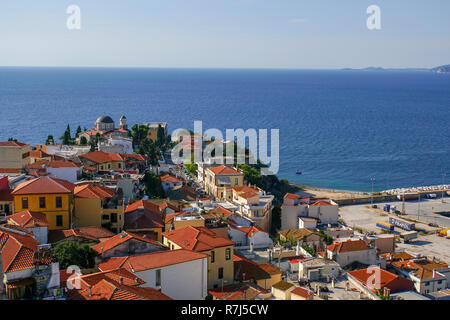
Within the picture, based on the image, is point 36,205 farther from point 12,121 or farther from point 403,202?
point 12,121

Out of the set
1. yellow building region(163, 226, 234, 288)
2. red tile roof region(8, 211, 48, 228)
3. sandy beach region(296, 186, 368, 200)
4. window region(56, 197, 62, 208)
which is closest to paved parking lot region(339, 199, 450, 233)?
sandy beach region(296, 186, 368, 200)

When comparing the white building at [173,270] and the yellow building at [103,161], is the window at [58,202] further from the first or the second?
the yellow building at [103,161]

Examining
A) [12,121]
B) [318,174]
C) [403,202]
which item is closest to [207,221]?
[403,202]

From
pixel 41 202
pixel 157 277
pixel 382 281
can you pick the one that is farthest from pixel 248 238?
pixel 157 277

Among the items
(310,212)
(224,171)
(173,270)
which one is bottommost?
(310,212)

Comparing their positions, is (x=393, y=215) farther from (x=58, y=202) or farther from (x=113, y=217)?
(x=58, y=202)

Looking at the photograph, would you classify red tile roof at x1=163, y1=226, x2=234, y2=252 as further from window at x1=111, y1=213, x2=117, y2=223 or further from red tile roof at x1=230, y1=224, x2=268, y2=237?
red tile roof at x1=230, y1=224, x2=268, y2=237
